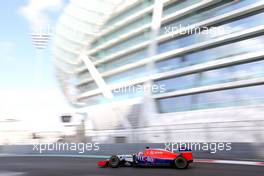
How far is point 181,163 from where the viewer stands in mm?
10812

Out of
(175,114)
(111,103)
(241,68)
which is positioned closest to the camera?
(241,68)

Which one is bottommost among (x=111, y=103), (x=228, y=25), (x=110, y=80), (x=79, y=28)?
(x=111, y=103)

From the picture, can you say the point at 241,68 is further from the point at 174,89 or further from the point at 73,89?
the point at 73,89

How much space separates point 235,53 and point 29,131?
28781 millimetres

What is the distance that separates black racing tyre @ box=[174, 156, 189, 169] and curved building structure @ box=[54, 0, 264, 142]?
5945 millimetres

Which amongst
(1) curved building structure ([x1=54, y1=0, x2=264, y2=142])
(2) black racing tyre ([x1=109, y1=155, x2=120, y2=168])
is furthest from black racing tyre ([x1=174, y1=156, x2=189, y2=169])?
(1) curved building structure ([x1=54, y1=0, x2=264, y2=142])

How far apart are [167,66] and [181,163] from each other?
2229cm

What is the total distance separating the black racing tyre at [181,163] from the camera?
1078cm

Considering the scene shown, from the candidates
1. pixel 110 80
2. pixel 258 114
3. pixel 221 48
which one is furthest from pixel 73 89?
pixel 258 114

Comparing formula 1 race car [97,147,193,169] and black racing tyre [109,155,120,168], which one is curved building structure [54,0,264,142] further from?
black racing tyre [109,155,120,168]

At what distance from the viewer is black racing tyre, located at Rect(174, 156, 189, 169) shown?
10.8 m

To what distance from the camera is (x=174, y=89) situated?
31.4 meters

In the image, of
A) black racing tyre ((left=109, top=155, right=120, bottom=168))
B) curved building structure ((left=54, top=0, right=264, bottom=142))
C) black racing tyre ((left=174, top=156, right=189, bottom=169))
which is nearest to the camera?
black racing tyre ((left=174, top=156, right=189, bottom=169))

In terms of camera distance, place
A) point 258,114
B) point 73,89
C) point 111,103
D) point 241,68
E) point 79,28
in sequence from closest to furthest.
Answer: point 258,114
point 241,68
point 111,103
point 79,28
point 73,89
